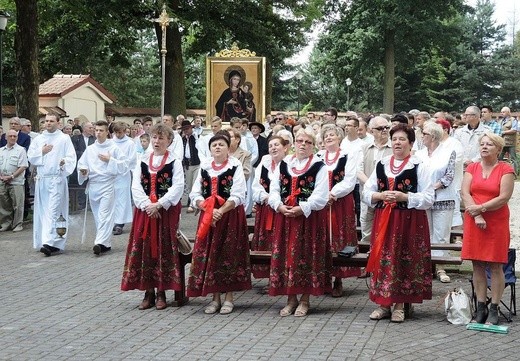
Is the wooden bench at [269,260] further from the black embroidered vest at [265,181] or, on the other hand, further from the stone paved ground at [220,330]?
the black embroidered vest at [265,181]

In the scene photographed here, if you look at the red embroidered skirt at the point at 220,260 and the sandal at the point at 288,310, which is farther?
the red embroidered skirt at the point at 220,260

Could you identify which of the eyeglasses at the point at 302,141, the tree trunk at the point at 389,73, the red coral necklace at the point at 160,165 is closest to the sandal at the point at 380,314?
the eyeglasses at the point at 302,141

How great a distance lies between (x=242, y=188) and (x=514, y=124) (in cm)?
1677

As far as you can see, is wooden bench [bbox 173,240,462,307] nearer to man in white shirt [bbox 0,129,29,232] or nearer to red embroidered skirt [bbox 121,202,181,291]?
red embroidered skirt [bbox 121,202,181,291]

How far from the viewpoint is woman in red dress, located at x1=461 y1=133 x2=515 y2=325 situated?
8367 millimetres

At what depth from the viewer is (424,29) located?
48.5 metres

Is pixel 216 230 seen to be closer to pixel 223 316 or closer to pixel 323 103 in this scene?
pixel 223 316

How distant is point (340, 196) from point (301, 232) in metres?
1.33

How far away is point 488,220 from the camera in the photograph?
844 cm

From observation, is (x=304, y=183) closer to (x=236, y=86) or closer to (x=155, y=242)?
(x=155, y=242)

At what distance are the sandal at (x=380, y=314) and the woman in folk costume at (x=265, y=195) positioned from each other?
1388 millimetres

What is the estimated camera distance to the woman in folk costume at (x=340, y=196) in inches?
408

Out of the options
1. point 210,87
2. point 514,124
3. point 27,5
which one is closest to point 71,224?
point 27,5

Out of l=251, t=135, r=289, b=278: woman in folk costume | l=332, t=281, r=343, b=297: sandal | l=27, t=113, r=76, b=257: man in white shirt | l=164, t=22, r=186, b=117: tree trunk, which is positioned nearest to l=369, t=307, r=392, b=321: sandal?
l=332, t=281, r=343, b=297: sandal
